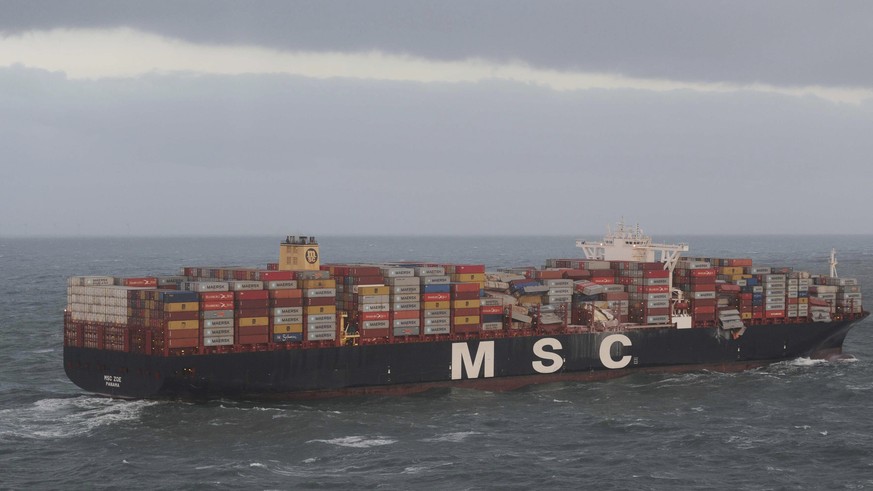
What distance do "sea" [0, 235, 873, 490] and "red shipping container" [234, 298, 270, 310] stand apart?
5759 mm

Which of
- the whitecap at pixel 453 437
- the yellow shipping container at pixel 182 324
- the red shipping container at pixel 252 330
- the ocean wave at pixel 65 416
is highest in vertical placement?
the yellow shipping container at pixel 182 324

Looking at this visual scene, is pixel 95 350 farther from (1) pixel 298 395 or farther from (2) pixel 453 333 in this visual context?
(2) pixel 453 333

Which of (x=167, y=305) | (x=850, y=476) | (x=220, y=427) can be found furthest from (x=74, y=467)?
(x=850, y=476)

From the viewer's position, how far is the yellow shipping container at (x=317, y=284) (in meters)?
64.4

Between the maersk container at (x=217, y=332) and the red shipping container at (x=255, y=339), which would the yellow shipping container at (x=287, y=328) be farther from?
the maersk container at (x=217, y=332)

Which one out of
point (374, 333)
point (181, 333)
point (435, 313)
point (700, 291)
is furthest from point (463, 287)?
point (700, 291)

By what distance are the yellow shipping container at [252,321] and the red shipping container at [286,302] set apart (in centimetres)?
101

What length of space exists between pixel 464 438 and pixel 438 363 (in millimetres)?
13280

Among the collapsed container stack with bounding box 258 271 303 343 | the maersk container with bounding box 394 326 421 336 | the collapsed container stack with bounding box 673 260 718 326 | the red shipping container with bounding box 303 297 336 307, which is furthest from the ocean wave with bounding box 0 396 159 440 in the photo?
the collapsed container stack with bounding box 673 260 718 326

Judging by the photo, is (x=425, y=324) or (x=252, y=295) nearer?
(x=252, y=295)

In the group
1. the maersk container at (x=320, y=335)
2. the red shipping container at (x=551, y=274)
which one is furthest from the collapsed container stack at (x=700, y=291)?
the maersk container at (x=320, y=335)

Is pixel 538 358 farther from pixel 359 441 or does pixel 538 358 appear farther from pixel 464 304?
pixel 359 441

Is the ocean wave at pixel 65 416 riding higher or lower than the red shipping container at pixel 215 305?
lower

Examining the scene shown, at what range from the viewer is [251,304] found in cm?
6262
